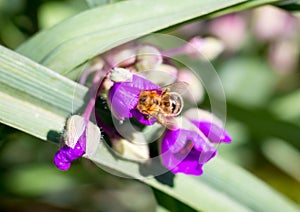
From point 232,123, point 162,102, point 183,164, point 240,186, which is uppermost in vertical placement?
point 162,102

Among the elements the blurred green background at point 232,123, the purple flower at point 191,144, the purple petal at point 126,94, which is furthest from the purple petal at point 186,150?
the blurred green background at point 232,123

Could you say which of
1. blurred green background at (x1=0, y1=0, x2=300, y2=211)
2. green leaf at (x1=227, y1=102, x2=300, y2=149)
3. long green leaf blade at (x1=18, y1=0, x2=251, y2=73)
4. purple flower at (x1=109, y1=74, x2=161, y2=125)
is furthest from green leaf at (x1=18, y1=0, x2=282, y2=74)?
green leaf at (x1=227, y1=102, x2=300, y2=149)

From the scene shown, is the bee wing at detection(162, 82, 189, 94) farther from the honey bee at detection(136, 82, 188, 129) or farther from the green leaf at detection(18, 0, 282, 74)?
the green leaf at detection(18, 0, 282, 74)

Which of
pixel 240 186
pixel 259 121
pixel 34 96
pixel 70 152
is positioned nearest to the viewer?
pixel 70 152

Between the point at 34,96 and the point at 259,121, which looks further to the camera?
the point at 259,121

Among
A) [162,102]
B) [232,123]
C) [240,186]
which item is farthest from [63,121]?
[232,123]

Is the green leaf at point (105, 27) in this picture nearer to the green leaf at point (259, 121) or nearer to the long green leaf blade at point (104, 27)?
the long green leaf blade at point (104, 27)

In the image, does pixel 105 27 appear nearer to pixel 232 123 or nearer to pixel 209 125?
pixel 209 125
